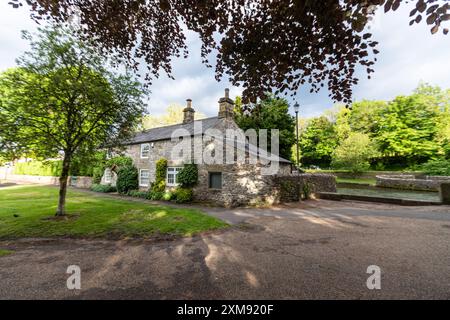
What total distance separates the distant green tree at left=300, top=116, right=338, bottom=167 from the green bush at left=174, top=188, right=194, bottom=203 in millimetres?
37217

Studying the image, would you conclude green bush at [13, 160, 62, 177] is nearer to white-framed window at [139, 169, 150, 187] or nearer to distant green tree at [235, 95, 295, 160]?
white-framed window at [139, 169, 150, 187]

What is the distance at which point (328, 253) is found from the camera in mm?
5297

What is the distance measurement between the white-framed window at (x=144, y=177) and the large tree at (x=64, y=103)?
9.61 metres

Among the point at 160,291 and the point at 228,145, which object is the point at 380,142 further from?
the point at 160,291

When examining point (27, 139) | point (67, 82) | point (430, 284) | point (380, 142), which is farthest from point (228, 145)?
point (380, 142)

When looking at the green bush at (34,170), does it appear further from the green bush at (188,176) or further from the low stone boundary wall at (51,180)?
the green bush at (188,176)

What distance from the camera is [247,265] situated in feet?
15.2

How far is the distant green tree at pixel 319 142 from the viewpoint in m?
42.8

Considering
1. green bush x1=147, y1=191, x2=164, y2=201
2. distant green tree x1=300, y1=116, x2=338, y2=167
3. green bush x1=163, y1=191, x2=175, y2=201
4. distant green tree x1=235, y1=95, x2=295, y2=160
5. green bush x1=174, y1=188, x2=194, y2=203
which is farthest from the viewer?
distant green tree x1=300, y1=116, x2=338, y2=167

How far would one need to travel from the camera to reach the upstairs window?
46.7 ft

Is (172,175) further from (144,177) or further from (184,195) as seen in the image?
(144,177)

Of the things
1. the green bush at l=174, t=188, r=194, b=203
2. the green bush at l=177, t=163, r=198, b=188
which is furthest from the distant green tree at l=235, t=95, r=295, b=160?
the green bush at l=174, t=188, r=194, b=203

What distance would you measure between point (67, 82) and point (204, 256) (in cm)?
836

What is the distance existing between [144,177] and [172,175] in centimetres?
410
